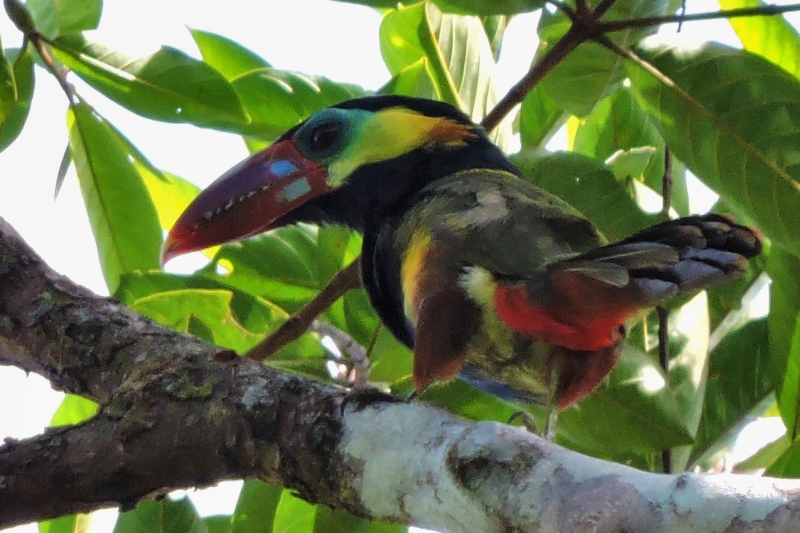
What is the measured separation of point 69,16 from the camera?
178 cm

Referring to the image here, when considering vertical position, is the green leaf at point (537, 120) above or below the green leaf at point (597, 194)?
above

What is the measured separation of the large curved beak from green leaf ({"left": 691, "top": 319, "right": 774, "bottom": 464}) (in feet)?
3.02

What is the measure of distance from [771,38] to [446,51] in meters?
0.65

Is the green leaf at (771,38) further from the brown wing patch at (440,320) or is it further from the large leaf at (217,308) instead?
the large leaf at (217,308)

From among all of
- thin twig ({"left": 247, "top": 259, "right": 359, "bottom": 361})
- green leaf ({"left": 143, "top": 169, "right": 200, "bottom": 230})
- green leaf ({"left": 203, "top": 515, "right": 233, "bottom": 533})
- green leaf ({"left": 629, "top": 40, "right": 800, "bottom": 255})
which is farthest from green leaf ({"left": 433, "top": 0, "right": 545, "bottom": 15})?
green leaf ({"left": 203, "top": 515, "right": 233, "bottom": 533})

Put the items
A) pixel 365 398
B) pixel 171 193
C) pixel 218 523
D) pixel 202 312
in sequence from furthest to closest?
1. pixel 171 193
2. pixel 218 523
3. pixel 202 312
4. pixel 365 398

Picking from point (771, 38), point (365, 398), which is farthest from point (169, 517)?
point (771, 38)

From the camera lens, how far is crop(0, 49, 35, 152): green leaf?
160cm

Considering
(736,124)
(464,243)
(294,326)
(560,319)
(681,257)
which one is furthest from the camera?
(294,326)

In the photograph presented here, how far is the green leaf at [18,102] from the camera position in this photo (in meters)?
1.60

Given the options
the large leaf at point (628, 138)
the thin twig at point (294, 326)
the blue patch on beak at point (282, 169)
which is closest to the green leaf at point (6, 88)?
the blue patch on beak at point (282, 169)

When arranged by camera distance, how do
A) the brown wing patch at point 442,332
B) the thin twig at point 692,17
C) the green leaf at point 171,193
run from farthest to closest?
the green leaf at point 171,193
the thin twig at point 692,17
the brown wing patch at point 442,332

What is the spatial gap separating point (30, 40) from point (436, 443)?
1.08m

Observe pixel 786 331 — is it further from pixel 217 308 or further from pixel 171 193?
pixel 171 193
